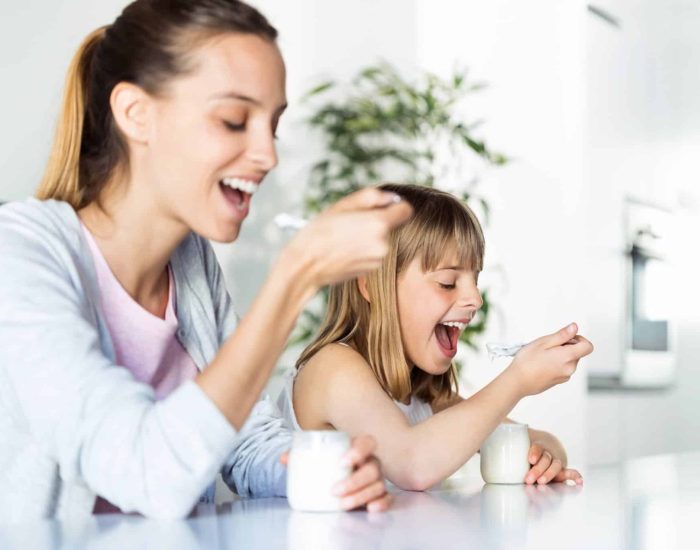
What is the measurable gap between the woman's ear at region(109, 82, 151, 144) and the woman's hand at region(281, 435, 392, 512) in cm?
47

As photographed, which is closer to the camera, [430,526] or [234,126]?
[430,526]

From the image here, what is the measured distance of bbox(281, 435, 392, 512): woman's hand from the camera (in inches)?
44.8

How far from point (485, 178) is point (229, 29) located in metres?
3.24

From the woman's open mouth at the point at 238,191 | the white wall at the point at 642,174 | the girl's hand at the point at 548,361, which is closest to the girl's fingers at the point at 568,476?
the girl's hand at the point at 548,361

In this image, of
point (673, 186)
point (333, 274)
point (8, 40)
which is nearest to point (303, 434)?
point (333, 274)

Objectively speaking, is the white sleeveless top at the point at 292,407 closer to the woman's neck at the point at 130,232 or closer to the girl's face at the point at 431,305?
the girl's face at the point at 431,305

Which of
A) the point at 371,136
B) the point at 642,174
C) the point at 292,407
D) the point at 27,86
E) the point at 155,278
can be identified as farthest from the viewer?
the point at 642,174

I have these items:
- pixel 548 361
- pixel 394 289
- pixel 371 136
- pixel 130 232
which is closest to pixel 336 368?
pixel 394 289

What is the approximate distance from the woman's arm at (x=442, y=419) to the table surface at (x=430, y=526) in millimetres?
78

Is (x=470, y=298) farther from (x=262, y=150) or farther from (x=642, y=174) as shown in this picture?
(x=642, y=174)

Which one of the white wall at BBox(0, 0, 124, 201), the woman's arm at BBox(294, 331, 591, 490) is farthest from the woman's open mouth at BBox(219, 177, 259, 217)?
the white wall at BBox(0, 0, 124, 201)

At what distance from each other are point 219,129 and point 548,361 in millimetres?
655

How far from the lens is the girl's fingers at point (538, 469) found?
1.60m

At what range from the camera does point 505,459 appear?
1604mm
